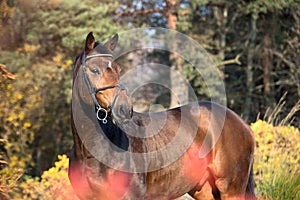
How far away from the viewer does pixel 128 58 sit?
51.6ft

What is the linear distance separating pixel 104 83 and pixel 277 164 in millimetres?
3921

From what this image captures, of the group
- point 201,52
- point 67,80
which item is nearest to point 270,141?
point 201,52

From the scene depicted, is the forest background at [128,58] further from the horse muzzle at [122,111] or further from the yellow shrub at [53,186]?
the horse muzzle at [122,111]

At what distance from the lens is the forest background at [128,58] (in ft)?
38.0

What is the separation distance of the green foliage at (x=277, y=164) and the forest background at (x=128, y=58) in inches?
1.4

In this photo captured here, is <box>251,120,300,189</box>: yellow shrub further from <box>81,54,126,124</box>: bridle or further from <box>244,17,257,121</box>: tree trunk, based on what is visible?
<box>244,17,257,121</box>: tree trunk

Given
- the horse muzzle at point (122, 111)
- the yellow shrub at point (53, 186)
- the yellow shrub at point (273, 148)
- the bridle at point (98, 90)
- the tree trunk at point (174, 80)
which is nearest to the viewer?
the horse muzzle at point (122, 111)

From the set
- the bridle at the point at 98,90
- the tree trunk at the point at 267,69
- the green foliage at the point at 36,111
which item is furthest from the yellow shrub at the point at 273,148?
the tree trunk at the point at 267,69

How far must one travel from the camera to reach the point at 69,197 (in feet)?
16.1

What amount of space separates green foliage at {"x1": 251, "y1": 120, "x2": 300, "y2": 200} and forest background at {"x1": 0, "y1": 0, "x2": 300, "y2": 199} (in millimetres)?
36

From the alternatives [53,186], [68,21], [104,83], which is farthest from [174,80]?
[104,83]

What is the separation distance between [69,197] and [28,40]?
30.4ft

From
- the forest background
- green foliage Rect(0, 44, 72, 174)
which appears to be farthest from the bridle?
green foliage Rect(0, 44, 72, 174)

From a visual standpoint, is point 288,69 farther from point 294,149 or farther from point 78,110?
point 78,110
